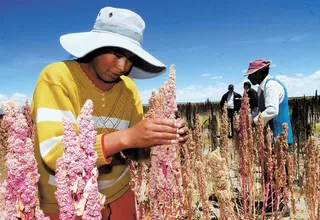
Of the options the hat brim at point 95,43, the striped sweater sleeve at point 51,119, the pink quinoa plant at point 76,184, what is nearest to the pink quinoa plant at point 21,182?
the pink quinoa plant at point 76,184

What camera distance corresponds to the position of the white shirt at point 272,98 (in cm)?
338

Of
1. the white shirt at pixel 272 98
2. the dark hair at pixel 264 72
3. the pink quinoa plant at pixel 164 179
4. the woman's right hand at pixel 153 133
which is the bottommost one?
the pink quinoa plant at pixel 164 179

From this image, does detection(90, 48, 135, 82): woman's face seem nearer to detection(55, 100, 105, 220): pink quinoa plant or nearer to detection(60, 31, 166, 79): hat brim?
detection(60, 31, 166, 79): hat brim

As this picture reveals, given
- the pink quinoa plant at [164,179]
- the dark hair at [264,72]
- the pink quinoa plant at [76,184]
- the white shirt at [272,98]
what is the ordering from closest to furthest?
the pink quinoa plant at [76,184] < the pink quinoa plant at [164,179] < the white shirt at [272,98] < the dark hair at [264,72]

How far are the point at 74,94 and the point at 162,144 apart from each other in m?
0.53

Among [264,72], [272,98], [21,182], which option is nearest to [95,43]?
[21,182]

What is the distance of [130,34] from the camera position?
1.40 metres

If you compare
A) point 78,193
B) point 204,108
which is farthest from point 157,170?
point 204,108

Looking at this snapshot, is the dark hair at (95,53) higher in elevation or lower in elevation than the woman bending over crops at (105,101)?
higher

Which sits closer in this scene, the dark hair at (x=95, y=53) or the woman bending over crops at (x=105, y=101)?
the woman bending over crops at (x=105, y=101)

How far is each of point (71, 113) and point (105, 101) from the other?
1.27 ft

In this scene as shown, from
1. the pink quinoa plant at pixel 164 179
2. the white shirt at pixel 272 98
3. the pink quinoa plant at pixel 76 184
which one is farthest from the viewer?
the white shirt at pixel 272 98

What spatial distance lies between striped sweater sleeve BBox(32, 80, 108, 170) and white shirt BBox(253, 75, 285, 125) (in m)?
2.55

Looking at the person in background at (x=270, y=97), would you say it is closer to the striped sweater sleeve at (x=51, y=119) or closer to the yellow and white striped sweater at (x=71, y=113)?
the yellow and white striped sweater at (x=71, y=113)
